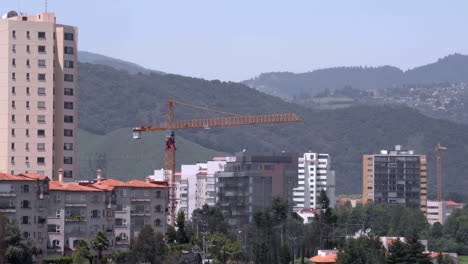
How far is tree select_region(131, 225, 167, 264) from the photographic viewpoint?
159 meters

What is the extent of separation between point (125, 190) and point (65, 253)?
24371mm

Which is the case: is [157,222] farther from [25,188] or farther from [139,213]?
[25,188]

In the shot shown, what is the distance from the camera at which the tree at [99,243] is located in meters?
153

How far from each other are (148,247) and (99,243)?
859 cm

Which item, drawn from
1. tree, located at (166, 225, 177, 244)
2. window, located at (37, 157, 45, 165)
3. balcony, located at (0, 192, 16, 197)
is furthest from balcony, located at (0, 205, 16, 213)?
window, located at (37, 157, 45, 165)

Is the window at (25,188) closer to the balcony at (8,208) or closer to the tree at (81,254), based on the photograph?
the balcony at (8,208)

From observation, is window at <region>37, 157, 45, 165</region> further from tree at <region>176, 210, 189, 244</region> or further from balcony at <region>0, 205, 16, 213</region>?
balcony at <region>0, 205, 16, 213</region>

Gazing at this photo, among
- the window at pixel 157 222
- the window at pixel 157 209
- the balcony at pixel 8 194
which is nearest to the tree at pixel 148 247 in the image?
the balcony at pixel 8 194

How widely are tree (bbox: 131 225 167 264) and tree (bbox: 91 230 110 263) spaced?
4.56 metres

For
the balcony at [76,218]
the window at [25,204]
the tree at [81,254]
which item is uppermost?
the window at [25,204]

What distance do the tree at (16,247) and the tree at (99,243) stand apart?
12081 millimetres

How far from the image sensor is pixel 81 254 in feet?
488

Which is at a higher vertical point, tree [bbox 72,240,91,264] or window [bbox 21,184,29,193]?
window [bbox 21,184,29,193]

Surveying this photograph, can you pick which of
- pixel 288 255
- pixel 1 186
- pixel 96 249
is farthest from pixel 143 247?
pixel 288 255
